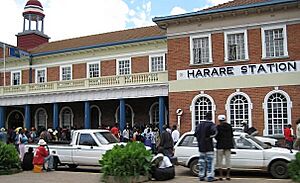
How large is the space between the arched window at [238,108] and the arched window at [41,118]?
17.7 m

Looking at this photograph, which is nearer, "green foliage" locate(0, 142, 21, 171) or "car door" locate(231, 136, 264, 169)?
"car door" locate(231, 136, 264, 169)

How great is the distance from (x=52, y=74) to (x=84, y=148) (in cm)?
1883

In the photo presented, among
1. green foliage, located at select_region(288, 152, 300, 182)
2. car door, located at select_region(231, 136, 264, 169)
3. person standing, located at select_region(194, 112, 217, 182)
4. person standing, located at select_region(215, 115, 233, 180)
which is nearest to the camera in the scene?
green foliage, located at select_region(288, 152, 300, 182)

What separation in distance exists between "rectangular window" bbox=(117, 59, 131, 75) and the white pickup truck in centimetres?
1376

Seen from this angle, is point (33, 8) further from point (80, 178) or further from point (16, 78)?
point (80, 178)

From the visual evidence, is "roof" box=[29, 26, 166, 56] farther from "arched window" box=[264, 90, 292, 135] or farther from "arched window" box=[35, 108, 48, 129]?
"arched window" box=[264, 90, 292, 135]

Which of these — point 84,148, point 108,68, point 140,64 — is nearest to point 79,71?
point 108,68

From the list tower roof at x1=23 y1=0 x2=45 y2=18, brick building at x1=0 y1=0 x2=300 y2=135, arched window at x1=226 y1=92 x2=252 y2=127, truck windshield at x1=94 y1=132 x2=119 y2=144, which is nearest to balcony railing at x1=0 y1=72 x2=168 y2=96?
brick building at x1=0 y1=0 x2=300 y2=135

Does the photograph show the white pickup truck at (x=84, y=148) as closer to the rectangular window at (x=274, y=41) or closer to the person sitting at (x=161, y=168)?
the person sitting at (x=161, y=168)

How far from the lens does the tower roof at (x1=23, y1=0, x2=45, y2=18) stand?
4153cm

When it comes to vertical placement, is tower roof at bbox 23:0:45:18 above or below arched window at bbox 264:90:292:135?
above

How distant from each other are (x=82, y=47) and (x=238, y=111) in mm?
14732

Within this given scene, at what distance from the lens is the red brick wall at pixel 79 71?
3194 centimetres

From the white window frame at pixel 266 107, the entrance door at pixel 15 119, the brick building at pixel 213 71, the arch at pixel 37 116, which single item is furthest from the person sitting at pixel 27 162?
the entrance door at pixel 15 119
